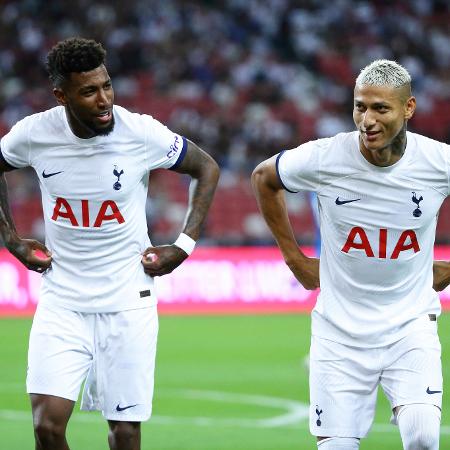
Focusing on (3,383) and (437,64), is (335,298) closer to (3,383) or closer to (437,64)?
(3,383)

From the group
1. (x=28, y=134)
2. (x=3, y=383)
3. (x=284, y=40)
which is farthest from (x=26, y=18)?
(x=28, y=134)

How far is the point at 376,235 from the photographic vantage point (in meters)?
5.46

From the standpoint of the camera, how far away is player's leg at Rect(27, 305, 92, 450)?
5723mm

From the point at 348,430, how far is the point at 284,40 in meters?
20.6

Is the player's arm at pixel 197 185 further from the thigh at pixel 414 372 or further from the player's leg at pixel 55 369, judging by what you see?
the thigh at pixel 414 372

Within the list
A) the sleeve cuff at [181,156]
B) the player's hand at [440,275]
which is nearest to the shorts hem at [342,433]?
the player's hand at [440,275]

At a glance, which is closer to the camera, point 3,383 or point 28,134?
point 28,134

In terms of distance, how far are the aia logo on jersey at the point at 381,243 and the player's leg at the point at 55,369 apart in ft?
4.79

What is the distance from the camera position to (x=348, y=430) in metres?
5.37

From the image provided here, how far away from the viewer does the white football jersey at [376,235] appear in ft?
17.9

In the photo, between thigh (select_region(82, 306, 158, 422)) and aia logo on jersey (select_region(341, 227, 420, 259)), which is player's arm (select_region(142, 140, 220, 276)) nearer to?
thigh (select_region(82, 306, 158, 422))

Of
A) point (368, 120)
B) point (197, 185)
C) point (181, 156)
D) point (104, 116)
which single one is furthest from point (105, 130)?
point (368, 120)

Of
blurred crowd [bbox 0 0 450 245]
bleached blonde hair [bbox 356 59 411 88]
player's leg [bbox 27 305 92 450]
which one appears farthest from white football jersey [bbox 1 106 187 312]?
blurred crowd [bbox 0 0 450 245]

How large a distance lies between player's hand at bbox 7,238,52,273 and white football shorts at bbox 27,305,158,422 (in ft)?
0.77
